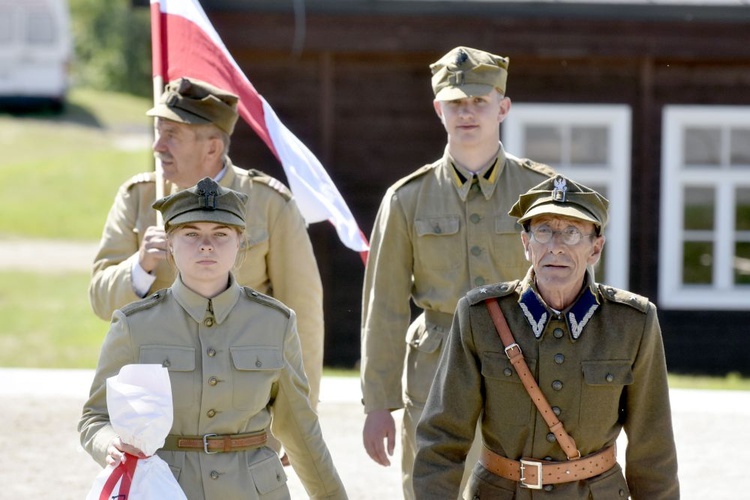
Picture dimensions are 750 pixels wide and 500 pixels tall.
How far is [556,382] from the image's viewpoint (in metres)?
3.83

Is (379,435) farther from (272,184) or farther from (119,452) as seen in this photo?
(119,452)

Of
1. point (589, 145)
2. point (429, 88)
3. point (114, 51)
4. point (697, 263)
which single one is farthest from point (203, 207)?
point (114, 51)

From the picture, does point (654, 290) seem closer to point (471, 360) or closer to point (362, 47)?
point (362, 47)

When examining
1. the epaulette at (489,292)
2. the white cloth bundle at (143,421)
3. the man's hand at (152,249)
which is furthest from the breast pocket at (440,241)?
the white cloth bundle at (143,421)

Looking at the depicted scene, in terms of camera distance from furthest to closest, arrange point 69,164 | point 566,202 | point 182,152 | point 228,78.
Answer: point 69,164 < point 228,78 < point 182,152 < point 566,202

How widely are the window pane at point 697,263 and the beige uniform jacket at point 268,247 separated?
7.52 meters

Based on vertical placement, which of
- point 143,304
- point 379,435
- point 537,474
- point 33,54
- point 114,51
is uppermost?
point 114,51

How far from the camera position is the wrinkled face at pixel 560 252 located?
379 centimetres

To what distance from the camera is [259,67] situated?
11.7 metres

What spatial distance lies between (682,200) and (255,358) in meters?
8.69

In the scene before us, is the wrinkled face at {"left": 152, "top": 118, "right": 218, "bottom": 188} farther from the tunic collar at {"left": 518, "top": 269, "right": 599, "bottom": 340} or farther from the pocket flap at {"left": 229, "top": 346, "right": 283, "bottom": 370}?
the tunic collar at {"left": 518, "top": 269, "right": 599, "bottom": 340}

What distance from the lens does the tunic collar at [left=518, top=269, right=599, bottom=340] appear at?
3852 mm

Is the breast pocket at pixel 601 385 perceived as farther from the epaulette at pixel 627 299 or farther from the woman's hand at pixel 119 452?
the woman's hand at pixel 119 452

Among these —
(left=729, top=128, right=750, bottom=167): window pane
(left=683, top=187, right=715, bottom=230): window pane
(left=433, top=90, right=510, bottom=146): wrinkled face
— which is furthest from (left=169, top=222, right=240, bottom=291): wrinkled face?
(left=729, top=128, right=750, bottom=167): window pane
